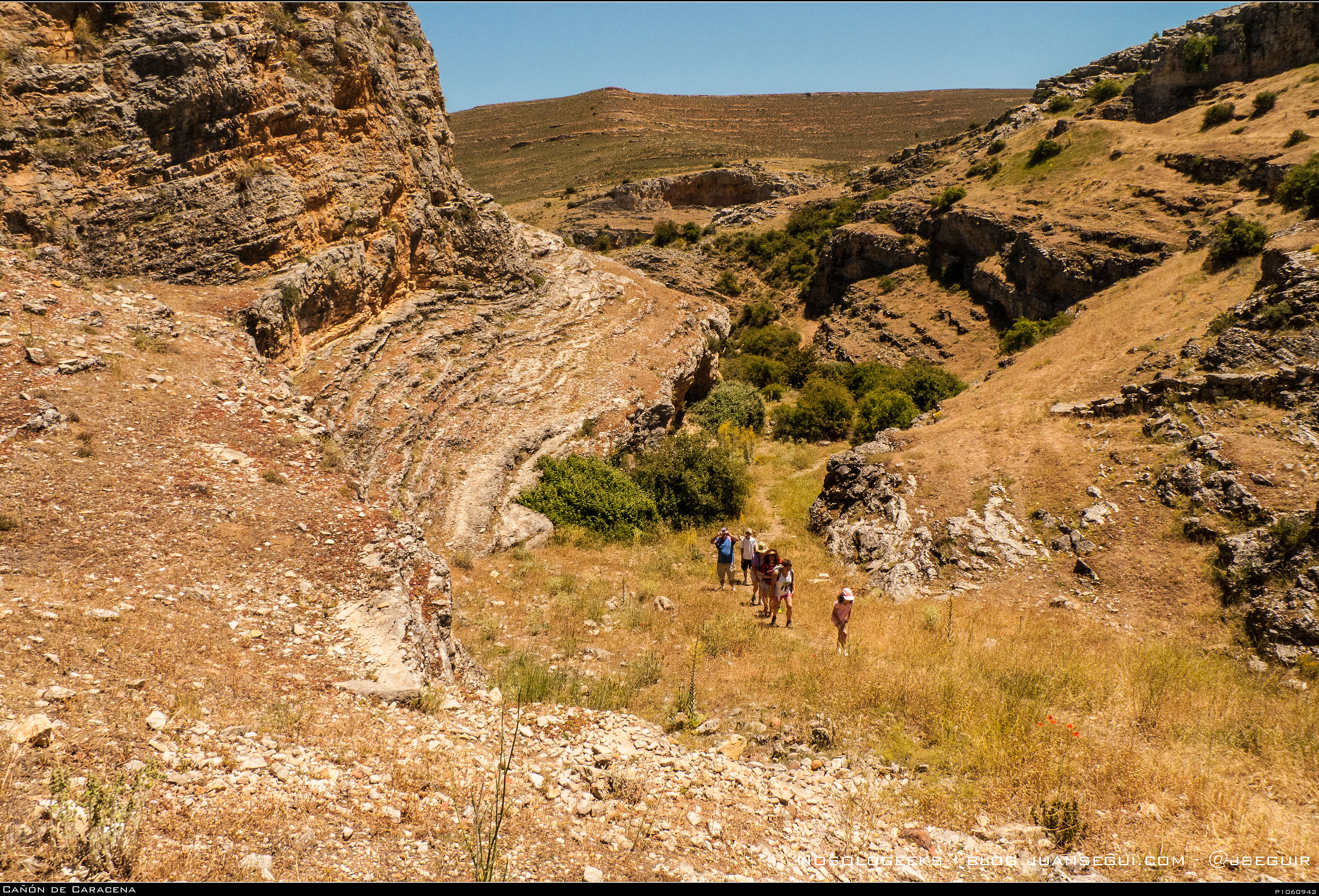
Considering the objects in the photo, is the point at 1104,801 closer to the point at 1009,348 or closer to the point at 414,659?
the point at 414,659

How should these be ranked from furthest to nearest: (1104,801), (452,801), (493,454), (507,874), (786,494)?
(786,494)
(493,454)
(1104,801)
(452,801)
(507,874)

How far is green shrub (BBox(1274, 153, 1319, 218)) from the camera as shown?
741 inches

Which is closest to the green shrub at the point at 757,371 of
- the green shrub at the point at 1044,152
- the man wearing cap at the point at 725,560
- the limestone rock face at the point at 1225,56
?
the green shrub at the point at 1044,152

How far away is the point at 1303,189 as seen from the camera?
1928 cm

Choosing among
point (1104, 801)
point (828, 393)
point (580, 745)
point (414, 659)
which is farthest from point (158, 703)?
point (828, 393)

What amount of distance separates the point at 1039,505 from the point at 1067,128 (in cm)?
2924

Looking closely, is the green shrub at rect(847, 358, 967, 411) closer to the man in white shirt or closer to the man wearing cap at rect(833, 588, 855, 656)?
the man in white shirt

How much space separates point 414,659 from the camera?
6812 millimetres

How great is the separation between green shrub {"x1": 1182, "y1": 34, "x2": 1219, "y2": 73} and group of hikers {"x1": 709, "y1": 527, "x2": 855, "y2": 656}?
36.5 m

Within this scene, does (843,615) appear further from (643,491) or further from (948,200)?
(948,200)

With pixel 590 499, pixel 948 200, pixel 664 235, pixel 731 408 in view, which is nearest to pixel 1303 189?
pixel 948 200

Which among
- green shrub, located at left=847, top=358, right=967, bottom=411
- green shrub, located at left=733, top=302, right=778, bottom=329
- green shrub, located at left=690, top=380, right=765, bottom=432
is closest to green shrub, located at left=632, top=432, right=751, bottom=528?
green shrub, located at left=690, top=380, right=765, bottom=432

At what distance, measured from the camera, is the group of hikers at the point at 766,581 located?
32.0ft

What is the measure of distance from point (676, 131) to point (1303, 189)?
66365 mm
